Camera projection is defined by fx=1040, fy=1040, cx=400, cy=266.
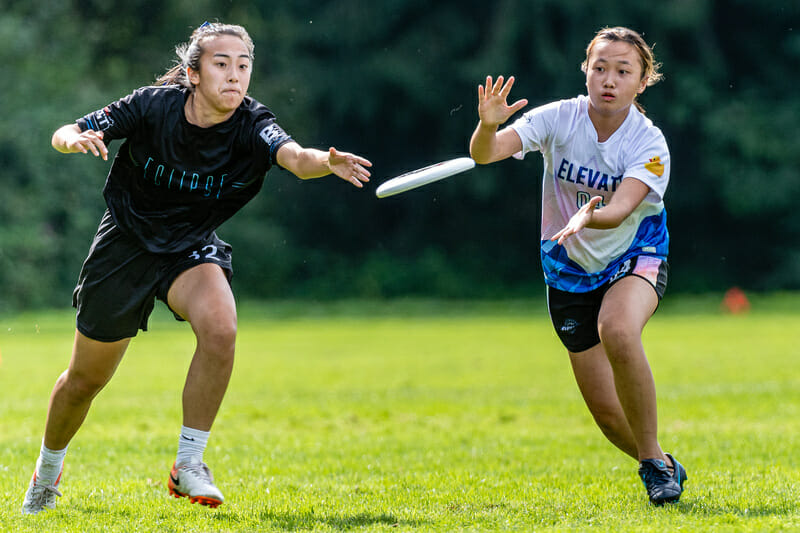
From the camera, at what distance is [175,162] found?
16.0ft

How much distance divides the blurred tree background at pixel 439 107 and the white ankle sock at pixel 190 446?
24.9 m

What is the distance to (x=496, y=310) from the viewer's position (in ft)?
89.6

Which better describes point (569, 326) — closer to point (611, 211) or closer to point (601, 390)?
point (601, 390)

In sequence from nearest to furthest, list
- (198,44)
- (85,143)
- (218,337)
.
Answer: (85,143), (218,337), (198,44)

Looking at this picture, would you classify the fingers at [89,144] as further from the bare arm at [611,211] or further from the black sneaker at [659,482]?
the black sneaker at [659,482]

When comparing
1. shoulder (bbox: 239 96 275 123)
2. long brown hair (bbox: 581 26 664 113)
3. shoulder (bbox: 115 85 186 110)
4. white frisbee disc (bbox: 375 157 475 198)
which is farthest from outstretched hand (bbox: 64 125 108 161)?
long brown hair (bbox: 581 26 664 113)

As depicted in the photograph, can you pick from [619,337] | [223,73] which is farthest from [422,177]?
[619,337]

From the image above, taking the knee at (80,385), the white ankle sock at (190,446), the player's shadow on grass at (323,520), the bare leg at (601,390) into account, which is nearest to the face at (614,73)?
the bare leg at (601,390)

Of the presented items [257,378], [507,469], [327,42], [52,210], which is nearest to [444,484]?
[507,469]

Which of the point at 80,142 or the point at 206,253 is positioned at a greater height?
the point at 80,142

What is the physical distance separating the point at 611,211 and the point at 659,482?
49.5 inches

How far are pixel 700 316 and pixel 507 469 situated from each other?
62.9 ft

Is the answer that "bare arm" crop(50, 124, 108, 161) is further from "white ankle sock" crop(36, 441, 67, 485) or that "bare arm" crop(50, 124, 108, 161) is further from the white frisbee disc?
"white ankle sock" crop(36, 441, 67, 485)

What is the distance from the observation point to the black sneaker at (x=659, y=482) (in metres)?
4.72
